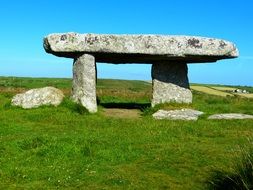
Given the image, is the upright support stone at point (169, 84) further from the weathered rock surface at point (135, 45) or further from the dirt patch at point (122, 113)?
the weathered rock surface at point (135, 45)

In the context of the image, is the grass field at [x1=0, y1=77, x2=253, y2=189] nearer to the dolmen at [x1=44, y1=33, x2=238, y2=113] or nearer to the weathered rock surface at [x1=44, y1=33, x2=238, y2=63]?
the dolmen at [x1=44, y1=33, x2=238, y2=113]

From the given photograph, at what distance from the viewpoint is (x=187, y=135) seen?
56.2ft

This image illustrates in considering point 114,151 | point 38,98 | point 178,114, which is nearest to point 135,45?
point 178,114

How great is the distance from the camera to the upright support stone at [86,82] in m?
24.0

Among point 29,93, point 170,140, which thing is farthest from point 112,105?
point 170,140

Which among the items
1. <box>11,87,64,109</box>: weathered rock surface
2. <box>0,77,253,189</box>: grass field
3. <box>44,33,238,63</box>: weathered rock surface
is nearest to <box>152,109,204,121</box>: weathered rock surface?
<box>0,77,253,189</box>: grass field

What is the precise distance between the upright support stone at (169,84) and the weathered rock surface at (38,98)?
524cm

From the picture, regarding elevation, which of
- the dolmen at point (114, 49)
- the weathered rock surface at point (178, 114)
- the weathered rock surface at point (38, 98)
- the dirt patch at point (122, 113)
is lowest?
the dirt patch at point (122, 113)

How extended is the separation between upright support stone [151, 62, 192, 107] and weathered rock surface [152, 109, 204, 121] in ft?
7.71

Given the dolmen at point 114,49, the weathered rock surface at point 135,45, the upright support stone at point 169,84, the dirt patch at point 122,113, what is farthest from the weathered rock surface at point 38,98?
the upright support stone at point 169,84

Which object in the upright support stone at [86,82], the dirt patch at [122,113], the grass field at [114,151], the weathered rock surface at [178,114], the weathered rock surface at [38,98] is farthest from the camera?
the upright support stone at [86,82]

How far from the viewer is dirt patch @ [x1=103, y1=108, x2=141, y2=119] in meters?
23.7

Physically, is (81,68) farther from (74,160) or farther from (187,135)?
(74,160)

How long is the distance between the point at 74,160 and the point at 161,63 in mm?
14041
